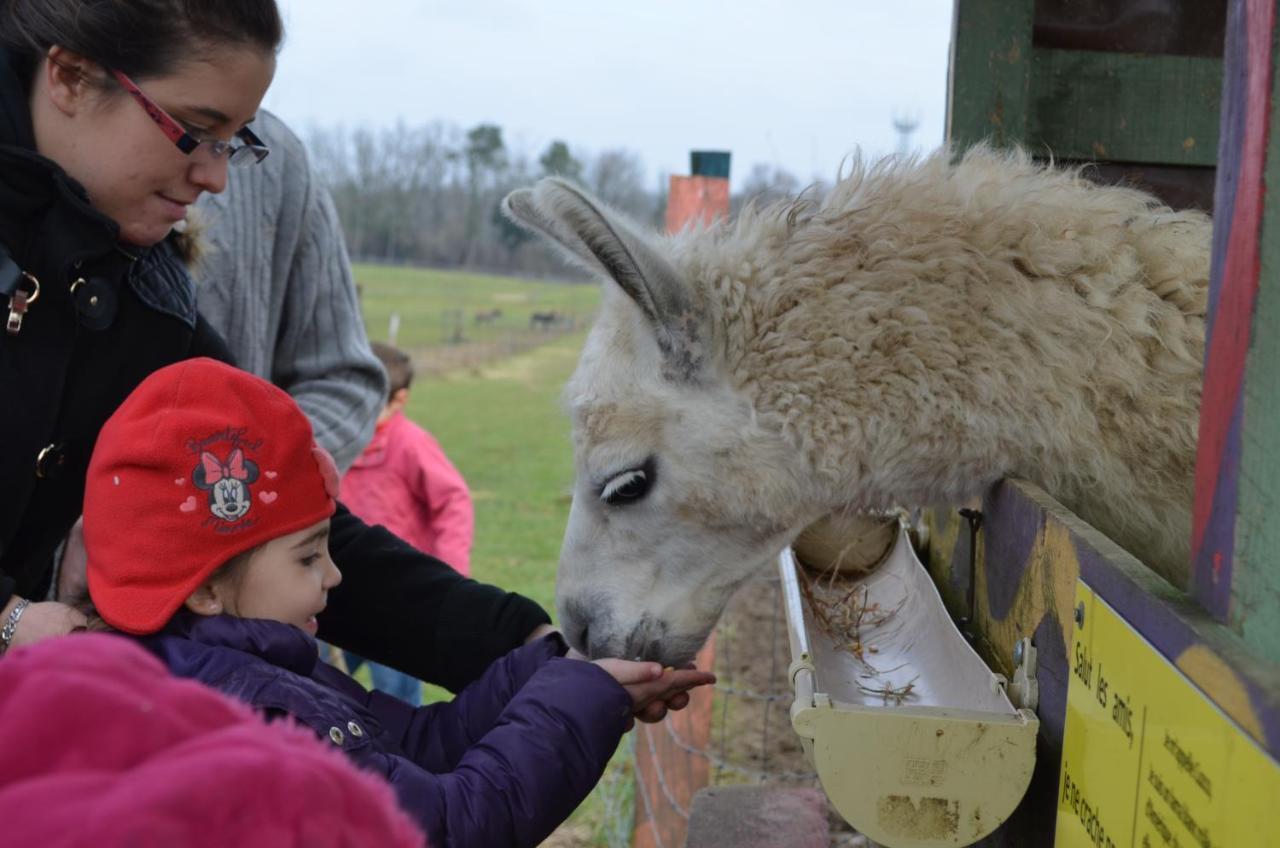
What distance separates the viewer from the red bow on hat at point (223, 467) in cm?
176

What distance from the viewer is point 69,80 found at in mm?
1935

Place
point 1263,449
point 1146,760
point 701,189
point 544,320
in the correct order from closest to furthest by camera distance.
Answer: point 1263,449 < point 1146,760 < point 701,189 < point 544,320

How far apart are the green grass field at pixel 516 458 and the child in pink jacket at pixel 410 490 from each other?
0.96 meters

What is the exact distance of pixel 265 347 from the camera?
9.95 feet

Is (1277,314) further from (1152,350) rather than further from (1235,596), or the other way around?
(1152,350)

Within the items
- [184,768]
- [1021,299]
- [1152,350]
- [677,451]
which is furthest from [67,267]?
[1152,350]

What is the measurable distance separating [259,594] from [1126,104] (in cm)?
252

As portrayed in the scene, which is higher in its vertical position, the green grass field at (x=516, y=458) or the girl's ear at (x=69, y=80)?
the girl's ear at (x=69, y=80)

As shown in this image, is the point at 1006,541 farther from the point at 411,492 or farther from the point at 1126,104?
the point at 411,492

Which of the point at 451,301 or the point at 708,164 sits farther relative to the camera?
the point at 451,301

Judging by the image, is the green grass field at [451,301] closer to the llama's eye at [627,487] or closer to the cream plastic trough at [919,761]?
the llama's eye at [627,487]

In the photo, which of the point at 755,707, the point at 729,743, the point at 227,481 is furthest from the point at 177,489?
the point at 755,707

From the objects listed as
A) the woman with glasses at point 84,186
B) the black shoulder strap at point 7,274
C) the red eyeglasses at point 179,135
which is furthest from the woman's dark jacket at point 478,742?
the red eyeglasses at point 179,135

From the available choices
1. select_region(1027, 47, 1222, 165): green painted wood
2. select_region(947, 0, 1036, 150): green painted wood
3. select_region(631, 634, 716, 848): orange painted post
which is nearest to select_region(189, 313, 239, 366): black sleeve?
select_region(947, 0, 1036, 150): green painted wood
